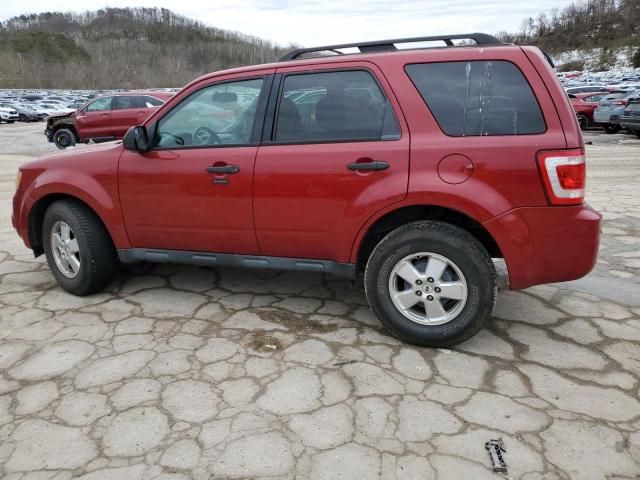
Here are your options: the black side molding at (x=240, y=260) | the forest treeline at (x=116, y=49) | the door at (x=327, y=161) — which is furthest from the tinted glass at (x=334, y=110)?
the forest treeline at (x=116, y=49)

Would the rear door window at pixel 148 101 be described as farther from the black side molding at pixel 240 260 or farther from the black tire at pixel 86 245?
the black side molding at pixel 240 260

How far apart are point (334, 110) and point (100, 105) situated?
15.1 m

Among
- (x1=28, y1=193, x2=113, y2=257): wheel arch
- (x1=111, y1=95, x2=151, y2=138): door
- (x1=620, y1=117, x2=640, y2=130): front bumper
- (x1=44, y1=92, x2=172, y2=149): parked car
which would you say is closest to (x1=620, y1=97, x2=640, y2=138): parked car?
(x1=620, y1=117, x2=640, y2=130): front bumper

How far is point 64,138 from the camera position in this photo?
17109mm

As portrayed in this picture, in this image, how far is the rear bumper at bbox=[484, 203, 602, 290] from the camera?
2877mm

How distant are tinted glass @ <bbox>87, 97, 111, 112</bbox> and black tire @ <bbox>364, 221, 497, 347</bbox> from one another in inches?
599

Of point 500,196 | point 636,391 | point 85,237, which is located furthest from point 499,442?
point 85,237

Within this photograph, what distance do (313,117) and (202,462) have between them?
83.4 inches

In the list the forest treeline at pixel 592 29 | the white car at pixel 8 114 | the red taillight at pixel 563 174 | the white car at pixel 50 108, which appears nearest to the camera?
the red taillight at pixel 563 174

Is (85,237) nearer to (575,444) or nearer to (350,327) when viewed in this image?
(350,327)

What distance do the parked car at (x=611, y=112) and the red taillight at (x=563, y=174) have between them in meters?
15.7

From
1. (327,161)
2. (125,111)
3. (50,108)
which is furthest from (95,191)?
(50,108)

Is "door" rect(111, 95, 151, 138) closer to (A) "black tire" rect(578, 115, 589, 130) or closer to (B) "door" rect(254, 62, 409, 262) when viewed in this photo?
(B) "door" rect(254, 62, 409, 262)

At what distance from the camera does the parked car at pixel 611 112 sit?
1647cm
